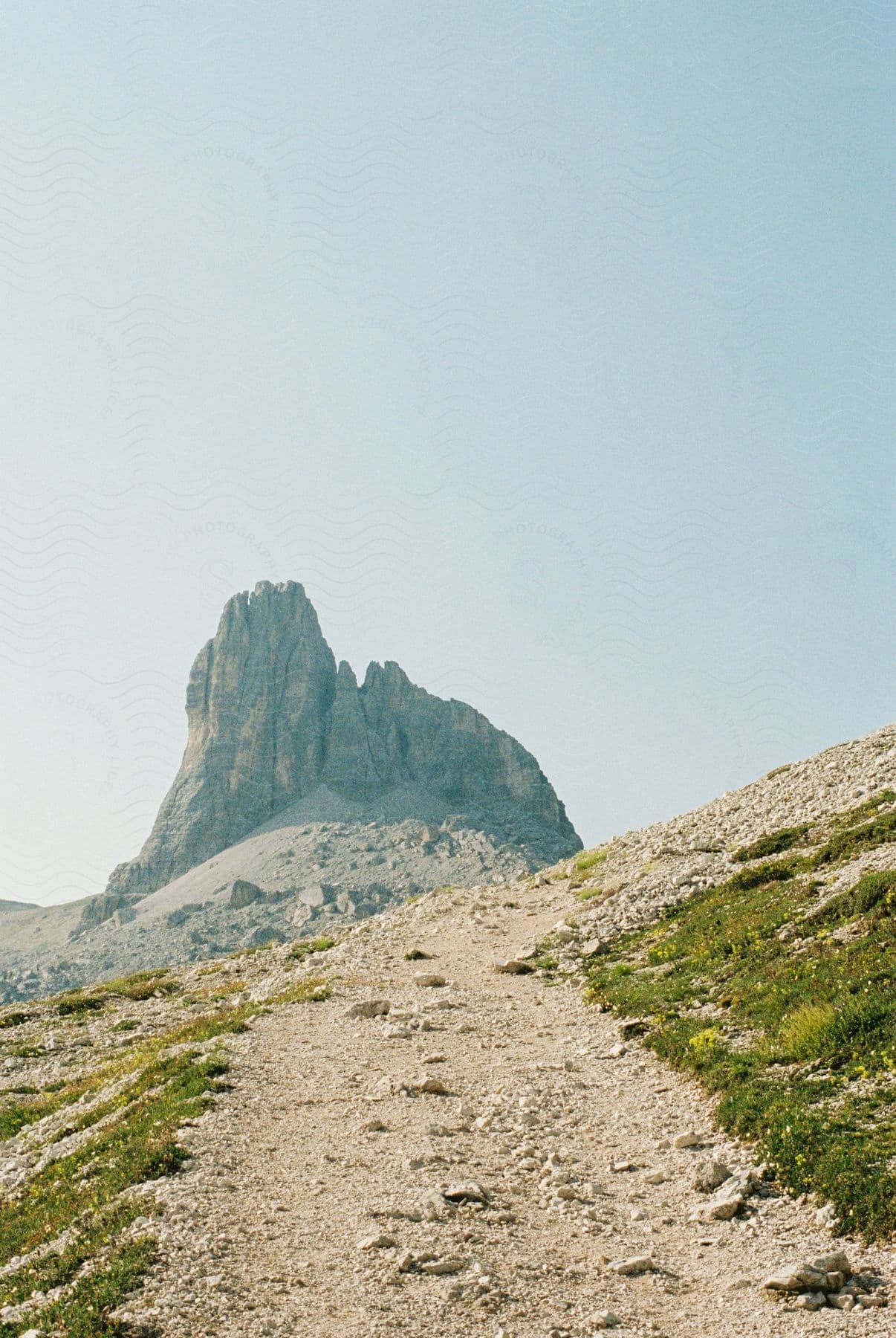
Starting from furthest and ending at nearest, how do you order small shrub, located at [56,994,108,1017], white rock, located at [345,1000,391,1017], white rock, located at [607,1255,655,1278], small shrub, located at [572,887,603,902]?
small shrub, located at [56,994,108,1017], small shrub, located at [572,887,603,902], white rock, located at [345,1000,391,1017], white rock, located at [607,1255,655,1278]

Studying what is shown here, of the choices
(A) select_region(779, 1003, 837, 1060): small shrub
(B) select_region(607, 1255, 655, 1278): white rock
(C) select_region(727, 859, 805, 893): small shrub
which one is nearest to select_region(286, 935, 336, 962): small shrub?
(C) select_region(727, 859, 805, 893): small shrub

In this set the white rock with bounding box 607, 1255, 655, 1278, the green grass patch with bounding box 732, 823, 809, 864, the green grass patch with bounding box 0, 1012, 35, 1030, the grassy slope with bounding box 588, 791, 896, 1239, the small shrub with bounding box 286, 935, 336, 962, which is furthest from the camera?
the small shrub with bounding box 286, 935, 336, 962

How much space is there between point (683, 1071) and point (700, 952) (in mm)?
7642

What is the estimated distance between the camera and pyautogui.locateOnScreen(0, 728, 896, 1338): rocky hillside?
1185 centimetres

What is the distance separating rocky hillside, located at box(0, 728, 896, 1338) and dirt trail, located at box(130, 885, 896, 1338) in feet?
0.18

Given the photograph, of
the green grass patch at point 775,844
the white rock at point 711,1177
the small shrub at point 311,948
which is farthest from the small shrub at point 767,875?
the small shrub at point 311,948

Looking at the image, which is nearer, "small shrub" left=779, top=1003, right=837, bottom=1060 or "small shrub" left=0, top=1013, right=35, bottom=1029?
"small shrub" left=779, top=1003, right=837, bottom=1060

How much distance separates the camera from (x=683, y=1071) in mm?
19625

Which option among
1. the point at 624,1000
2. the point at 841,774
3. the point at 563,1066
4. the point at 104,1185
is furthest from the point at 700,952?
the point at 841,774

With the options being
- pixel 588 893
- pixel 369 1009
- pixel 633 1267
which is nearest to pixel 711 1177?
pixel 633 1267

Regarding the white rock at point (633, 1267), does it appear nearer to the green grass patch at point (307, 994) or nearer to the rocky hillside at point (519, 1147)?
the rocky hillside at point (519, 1147)

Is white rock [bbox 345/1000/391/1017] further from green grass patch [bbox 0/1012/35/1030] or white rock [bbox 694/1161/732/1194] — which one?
green grass patch [bbox 0/1012/35/1030]

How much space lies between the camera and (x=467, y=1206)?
47.7 ft

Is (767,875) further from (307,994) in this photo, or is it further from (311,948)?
(311,948)
